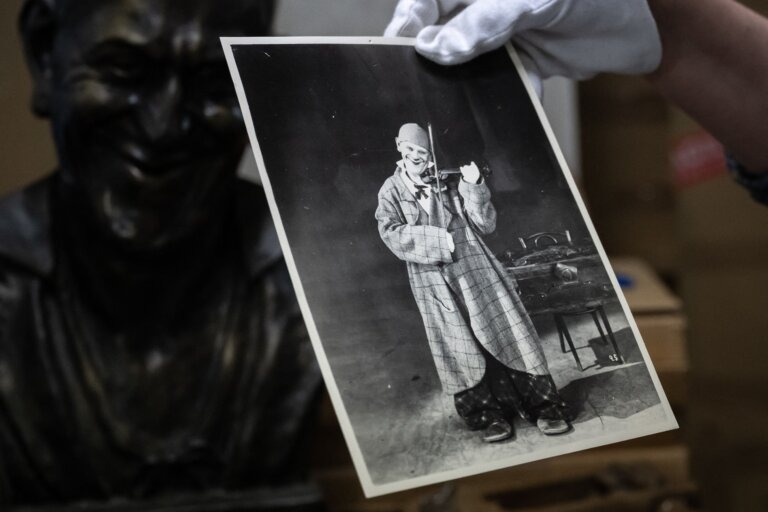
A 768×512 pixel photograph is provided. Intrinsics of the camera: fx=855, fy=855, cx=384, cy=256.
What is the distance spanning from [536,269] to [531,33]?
0.21m

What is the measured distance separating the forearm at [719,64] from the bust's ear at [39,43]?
0.73 meters

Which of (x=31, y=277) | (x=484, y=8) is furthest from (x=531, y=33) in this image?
(x=31, y=277)

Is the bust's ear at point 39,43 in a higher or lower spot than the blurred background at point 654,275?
higher

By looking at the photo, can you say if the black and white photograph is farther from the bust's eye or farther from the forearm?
the bust's eye

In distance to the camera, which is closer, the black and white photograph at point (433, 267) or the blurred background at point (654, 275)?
the black and white photograph at point (433, 267)

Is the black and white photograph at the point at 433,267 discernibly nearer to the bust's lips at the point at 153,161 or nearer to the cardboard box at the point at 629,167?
the bust's lips at the point at 153,161

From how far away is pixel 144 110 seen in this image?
98 cm


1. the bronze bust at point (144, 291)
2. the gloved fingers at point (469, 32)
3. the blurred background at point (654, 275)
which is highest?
the gloved fingers at point (469, 32)

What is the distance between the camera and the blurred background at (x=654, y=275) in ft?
4.44

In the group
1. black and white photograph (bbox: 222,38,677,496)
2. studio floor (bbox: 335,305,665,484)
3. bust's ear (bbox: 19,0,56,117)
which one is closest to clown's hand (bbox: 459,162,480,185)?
black and white photograph (bbox: 222,38,677,496)

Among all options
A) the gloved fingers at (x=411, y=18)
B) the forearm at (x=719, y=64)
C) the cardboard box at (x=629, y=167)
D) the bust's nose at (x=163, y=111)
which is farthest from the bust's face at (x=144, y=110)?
the cardboard box at (x=629, y=167)

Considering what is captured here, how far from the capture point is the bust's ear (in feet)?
3.51

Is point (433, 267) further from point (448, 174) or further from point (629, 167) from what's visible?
point (629, 167)

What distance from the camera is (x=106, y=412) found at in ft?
3.50
